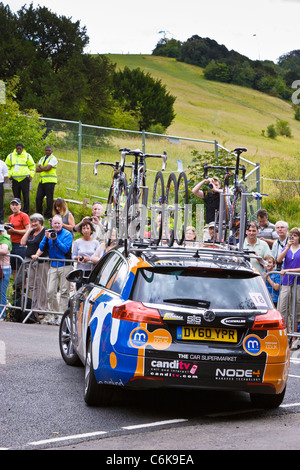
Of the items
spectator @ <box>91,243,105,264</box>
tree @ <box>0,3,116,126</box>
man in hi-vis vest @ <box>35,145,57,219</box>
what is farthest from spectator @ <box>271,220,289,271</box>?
tree @ <box>0,3,116,126</box>

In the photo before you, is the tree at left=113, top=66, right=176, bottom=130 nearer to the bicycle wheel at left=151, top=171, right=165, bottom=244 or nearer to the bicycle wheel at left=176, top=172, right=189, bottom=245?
the bicycle wheel at left=151, top=171, right=165, bottom=244

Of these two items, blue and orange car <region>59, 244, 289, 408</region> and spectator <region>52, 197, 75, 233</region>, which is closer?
blue and orange car <region>59, 244, 289, 408</region>

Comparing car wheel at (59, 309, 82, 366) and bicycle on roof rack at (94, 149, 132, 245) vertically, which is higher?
bicycle on roof rack at (94, 149, 132, 245)

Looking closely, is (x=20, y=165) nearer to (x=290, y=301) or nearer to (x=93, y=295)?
(x=290, y=301)

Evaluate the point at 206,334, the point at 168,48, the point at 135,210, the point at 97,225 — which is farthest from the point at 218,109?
the point at 206,334

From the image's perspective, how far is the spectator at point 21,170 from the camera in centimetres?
2298

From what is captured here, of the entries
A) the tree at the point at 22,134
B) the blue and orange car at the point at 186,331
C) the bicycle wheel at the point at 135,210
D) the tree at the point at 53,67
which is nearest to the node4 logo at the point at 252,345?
the blue and orange car at the point at 186,331

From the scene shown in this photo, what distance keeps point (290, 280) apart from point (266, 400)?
562 centimetres

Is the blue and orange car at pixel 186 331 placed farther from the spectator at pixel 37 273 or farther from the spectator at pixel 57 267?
the spectator at pixel 37 273

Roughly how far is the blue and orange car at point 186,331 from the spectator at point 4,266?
26.4 feet

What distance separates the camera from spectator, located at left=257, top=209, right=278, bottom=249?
53.4 feet

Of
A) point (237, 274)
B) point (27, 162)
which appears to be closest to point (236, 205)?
point (237, 274)

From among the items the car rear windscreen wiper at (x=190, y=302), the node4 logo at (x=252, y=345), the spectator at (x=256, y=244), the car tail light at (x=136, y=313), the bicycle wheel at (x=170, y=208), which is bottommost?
the spectator at (x=256, y=244)

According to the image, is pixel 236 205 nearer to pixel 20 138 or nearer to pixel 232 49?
pixel 20 138
